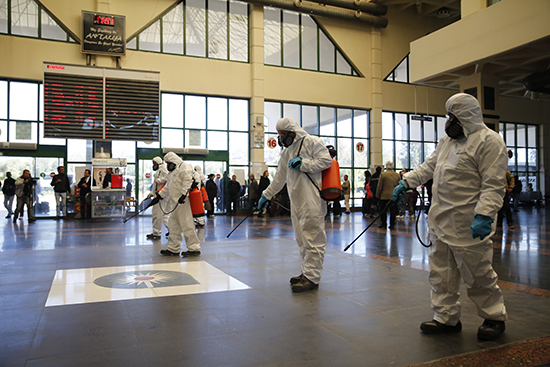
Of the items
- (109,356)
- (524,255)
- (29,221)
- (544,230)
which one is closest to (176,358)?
(109,356)

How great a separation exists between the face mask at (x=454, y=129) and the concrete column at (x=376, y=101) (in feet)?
56.6

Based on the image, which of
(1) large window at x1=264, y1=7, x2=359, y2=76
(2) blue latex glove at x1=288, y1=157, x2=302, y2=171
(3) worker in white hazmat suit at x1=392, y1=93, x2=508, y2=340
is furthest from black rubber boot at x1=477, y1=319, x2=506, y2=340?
(1) large window at x1=264, y1=7, x2=359, y2=76

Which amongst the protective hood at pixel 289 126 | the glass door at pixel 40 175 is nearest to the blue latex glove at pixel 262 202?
the protective hood at pixel 289 126

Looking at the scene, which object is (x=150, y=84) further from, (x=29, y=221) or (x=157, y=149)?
(x=29, y=221)

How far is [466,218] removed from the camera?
3.14 m

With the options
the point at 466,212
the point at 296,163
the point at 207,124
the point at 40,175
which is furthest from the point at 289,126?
the point at 40,175

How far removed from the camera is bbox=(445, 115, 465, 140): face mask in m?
3.26

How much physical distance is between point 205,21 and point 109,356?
16684mm

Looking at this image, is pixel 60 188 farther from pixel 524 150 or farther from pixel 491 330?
pixel 524 150

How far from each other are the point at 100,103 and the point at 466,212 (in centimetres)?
1389

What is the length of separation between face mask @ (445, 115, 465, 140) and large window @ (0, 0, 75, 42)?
1565cm

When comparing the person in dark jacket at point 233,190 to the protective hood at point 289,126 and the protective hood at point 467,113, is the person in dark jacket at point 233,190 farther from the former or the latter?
the protective hood at point 467,113

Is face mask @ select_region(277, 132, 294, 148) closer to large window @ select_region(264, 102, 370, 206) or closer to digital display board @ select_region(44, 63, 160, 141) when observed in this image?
digital display board @ select_region(44, 63, 160, 141)

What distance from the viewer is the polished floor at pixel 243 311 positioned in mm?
2814
